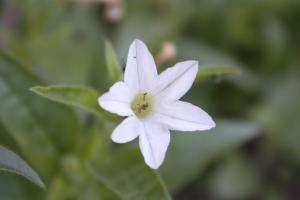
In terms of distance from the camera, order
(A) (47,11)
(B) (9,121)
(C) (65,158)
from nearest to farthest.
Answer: (B) (9,121), (C) (65,158), (A) (47,11)

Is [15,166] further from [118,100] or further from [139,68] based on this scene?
[139,68]

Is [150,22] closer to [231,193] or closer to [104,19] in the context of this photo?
[104,19]

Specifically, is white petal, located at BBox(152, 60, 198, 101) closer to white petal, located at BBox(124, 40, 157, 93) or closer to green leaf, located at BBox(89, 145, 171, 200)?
white petal, located at BBox(124, 40, 157, 93)

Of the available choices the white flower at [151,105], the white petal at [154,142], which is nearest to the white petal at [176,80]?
the white flower at [151,105]

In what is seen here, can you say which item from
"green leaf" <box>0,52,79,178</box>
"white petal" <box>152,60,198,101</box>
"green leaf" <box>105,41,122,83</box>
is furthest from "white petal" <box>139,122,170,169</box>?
"green leaf" <box>0,52,79,178</box>

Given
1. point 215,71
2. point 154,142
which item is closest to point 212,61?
point 215,71

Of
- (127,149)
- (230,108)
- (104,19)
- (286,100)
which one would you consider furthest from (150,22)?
(127,149)

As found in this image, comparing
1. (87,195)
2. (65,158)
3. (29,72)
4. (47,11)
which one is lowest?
Result: (87,195)

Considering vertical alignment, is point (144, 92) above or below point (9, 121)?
below
